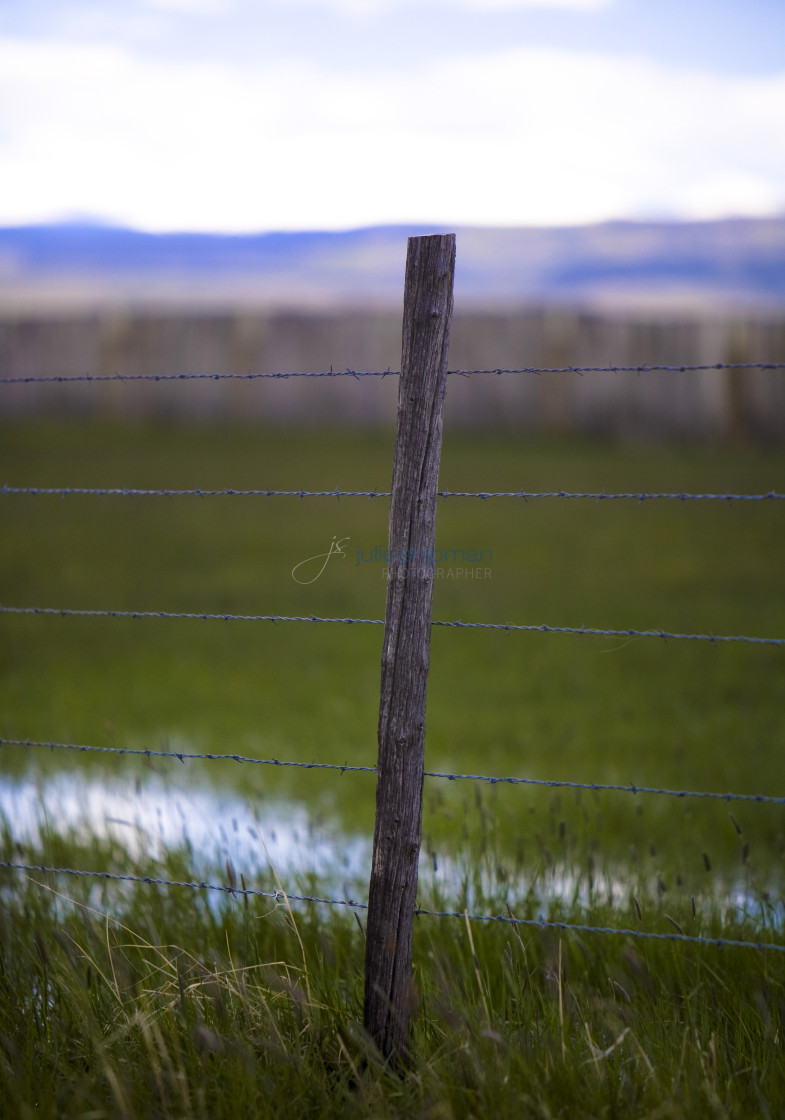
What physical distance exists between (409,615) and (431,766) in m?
3.77

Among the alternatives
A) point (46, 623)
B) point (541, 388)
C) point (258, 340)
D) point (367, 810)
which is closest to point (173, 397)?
point (258, 340)

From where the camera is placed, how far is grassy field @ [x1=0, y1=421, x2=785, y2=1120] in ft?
7.07

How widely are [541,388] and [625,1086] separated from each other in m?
14.0

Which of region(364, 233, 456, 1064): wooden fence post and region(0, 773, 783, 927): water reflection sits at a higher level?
region(364, 233, 456, 1064): wooden fence post

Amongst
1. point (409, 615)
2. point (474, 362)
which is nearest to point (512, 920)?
point (409, 615)

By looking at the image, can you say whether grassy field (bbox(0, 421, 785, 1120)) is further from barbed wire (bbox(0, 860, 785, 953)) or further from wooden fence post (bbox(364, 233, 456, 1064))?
wooden fence post (bbox(364, 233, 456, 1064))

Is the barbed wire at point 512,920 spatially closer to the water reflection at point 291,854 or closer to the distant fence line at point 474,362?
the water reflection at point 291,854

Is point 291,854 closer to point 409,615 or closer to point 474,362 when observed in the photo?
point 409,615

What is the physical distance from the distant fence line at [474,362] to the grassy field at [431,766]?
0.65m

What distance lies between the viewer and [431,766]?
5.96 m

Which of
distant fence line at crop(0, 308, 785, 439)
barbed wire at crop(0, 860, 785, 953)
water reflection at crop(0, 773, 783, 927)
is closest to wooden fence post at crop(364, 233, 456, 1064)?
barbed wire at crop(0, 860, 785, 953)

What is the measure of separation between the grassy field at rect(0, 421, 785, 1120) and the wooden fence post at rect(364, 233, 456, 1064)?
0.19 metres

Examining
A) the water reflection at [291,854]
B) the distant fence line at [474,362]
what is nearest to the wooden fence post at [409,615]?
the water reflection at [291,854]

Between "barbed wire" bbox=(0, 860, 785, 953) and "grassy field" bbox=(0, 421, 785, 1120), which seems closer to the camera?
"grassy field" bbox=(0, 421, 785, 1120)
